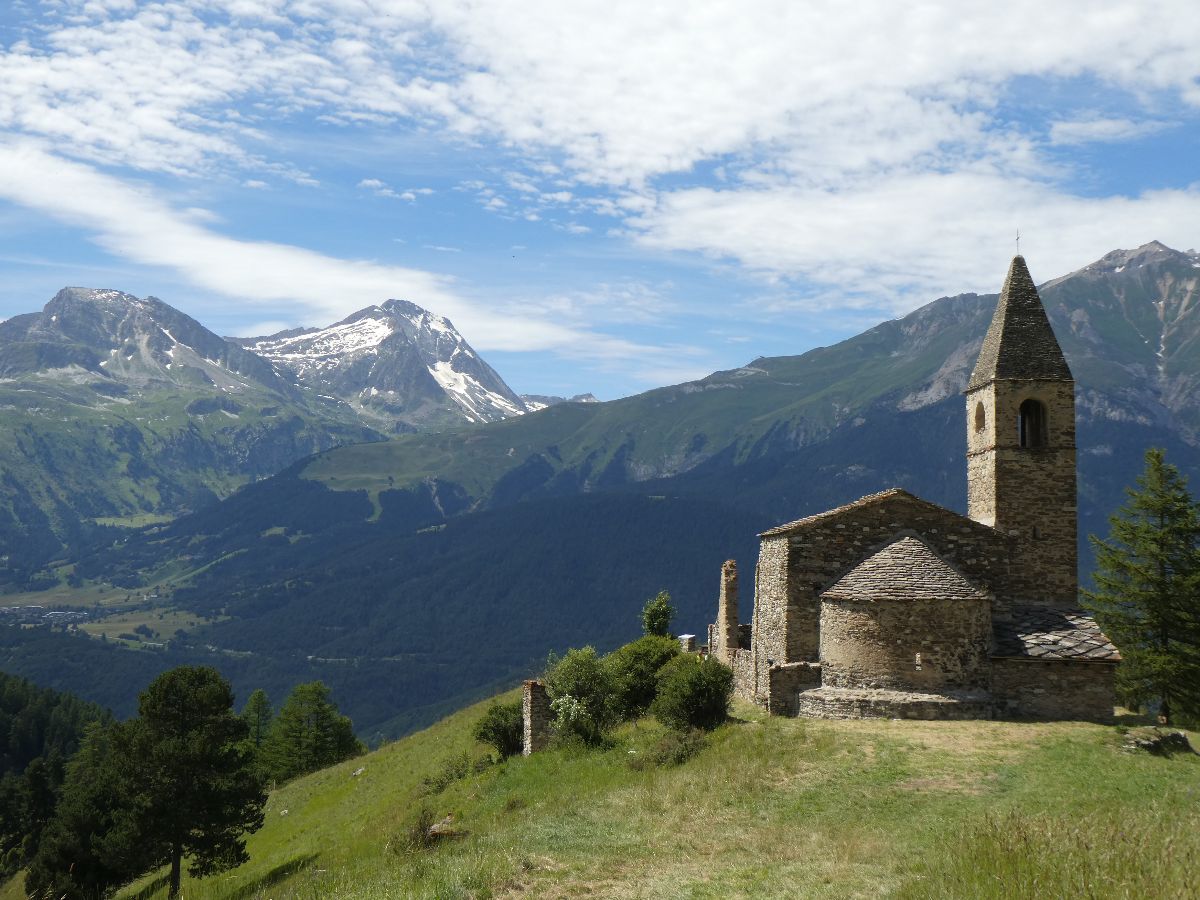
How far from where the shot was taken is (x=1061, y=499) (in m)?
35.4

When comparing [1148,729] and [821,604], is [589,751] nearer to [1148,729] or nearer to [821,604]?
[821,604]

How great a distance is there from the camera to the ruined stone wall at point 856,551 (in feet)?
108

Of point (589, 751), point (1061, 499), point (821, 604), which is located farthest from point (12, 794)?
point (1061, 499)

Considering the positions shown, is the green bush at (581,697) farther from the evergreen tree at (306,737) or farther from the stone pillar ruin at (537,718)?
the evergreen tree at (306,737)

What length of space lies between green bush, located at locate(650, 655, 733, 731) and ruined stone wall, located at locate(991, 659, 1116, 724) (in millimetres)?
8501

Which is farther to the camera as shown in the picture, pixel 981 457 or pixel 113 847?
→ pixel 113 847

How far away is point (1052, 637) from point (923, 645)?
182 inches

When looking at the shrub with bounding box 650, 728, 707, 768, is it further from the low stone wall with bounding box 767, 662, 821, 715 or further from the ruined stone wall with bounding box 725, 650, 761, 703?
the ruined stone wall with bounding box 725, 650, 761, 703

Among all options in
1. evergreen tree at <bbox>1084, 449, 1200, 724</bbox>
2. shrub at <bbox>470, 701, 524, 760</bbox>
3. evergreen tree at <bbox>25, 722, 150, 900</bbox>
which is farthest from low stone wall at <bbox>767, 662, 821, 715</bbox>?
evergreen tree at <bbox>25, 722, 150, 900</bbox>

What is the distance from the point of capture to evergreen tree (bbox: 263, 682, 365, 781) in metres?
79.4

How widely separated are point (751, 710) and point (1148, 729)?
1255 centimetres

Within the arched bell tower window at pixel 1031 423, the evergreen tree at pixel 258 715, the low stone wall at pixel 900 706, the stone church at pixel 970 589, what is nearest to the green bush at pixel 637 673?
the stone church at pixel 970 589

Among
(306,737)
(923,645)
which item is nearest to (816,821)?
(923,645)

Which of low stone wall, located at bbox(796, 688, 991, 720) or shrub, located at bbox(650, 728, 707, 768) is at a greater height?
low stone wall, located at bbox(796, 688, 991, 720)
